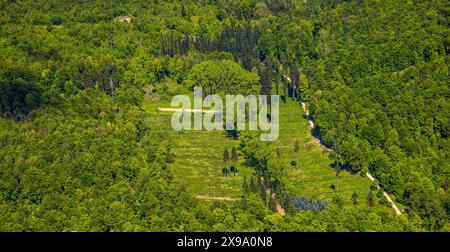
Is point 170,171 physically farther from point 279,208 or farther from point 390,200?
point 390,200

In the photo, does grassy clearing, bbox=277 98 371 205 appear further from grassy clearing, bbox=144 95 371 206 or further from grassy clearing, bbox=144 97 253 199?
grassy clearing, bbox=144 97 253 199

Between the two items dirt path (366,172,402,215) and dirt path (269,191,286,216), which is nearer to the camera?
dirt path (269,191,286,216)

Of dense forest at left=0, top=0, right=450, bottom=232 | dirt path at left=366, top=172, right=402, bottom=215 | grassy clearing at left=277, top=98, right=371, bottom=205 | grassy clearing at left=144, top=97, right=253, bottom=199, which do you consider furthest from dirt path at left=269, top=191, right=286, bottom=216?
dirt path at left=366, top=172, right=402, bottom=215

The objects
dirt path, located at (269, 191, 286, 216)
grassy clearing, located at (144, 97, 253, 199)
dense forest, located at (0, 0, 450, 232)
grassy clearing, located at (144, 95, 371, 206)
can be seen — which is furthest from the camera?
grassy clearing, located at (144, 97, 253, 199)

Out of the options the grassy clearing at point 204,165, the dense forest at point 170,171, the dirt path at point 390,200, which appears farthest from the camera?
the grassy clearing at point 204,165

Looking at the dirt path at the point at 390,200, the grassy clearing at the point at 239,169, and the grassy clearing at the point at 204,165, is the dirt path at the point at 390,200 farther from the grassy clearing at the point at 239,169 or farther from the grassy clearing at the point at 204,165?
the grassy clearing at the point at 204,165

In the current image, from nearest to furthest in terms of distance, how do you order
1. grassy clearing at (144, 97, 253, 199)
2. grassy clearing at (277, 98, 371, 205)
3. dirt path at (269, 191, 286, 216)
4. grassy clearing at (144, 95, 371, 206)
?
dirt path at (269, 191, 286, 216) → grassy clearing at (277, 98, 371, 205) → grassy clearing at (144, 95, 371, 206) → grassy clearing at (144, 97, 253, 199)

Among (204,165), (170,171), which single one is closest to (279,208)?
(204,165)

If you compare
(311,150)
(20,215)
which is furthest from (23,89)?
(311,150)

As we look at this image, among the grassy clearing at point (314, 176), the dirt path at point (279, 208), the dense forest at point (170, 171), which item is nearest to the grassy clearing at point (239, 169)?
the grassy clearing at point (314, 176)

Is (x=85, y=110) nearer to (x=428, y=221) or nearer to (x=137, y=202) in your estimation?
(x=137, y=202)
